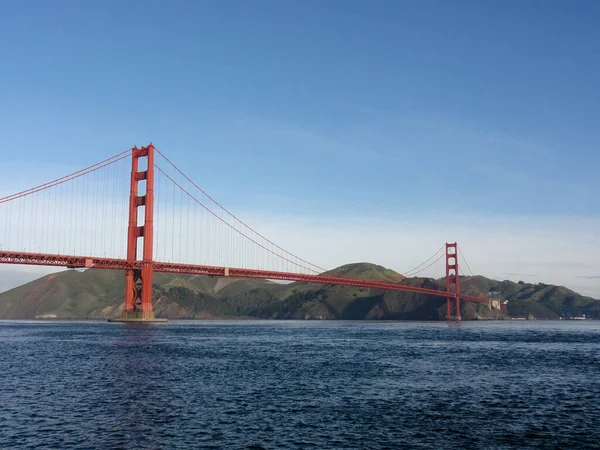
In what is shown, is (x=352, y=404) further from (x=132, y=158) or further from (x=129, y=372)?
(x=132, y=158)

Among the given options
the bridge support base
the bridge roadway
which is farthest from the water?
the bridge support base

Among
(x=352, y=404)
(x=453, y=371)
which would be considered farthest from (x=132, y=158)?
(x=352, y=404)

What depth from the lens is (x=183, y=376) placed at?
3650 centimetres

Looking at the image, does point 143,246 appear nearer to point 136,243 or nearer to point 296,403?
point 136,243

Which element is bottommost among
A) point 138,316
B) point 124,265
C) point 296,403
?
point 296,403

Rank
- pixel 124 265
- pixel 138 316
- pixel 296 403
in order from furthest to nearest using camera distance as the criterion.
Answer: pixel 138 316
pixel 124 265
pixel 296 403

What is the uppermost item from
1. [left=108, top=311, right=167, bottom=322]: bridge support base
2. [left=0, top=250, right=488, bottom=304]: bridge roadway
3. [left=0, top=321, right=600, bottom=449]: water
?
[left=0, top=250, right=488, bottom=304]: bridge roadway

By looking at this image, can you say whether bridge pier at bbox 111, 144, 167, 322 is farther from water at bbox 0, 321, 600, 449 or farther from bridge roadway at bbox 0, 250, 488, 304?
water at bbox 0, 321, 600, 449

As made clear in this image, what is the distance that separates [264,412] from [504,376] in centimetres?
1956

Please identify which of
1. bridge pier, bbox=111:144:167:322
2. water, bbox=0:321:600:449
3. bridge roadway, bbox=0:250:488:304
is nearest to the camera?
water, bbox=0:321:600:449

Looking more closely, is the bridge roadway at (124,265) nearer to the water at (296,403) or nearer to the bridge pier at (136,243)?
the bridge pier at (136,243)

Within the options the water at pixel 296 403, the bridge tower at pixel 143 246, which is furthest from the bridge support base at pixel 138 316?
the water at pixel 296 403

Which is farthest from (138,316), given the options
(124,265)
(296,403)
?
(296,403)

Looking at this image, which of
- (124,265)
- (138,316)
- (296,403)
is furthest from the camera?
(138,316)
